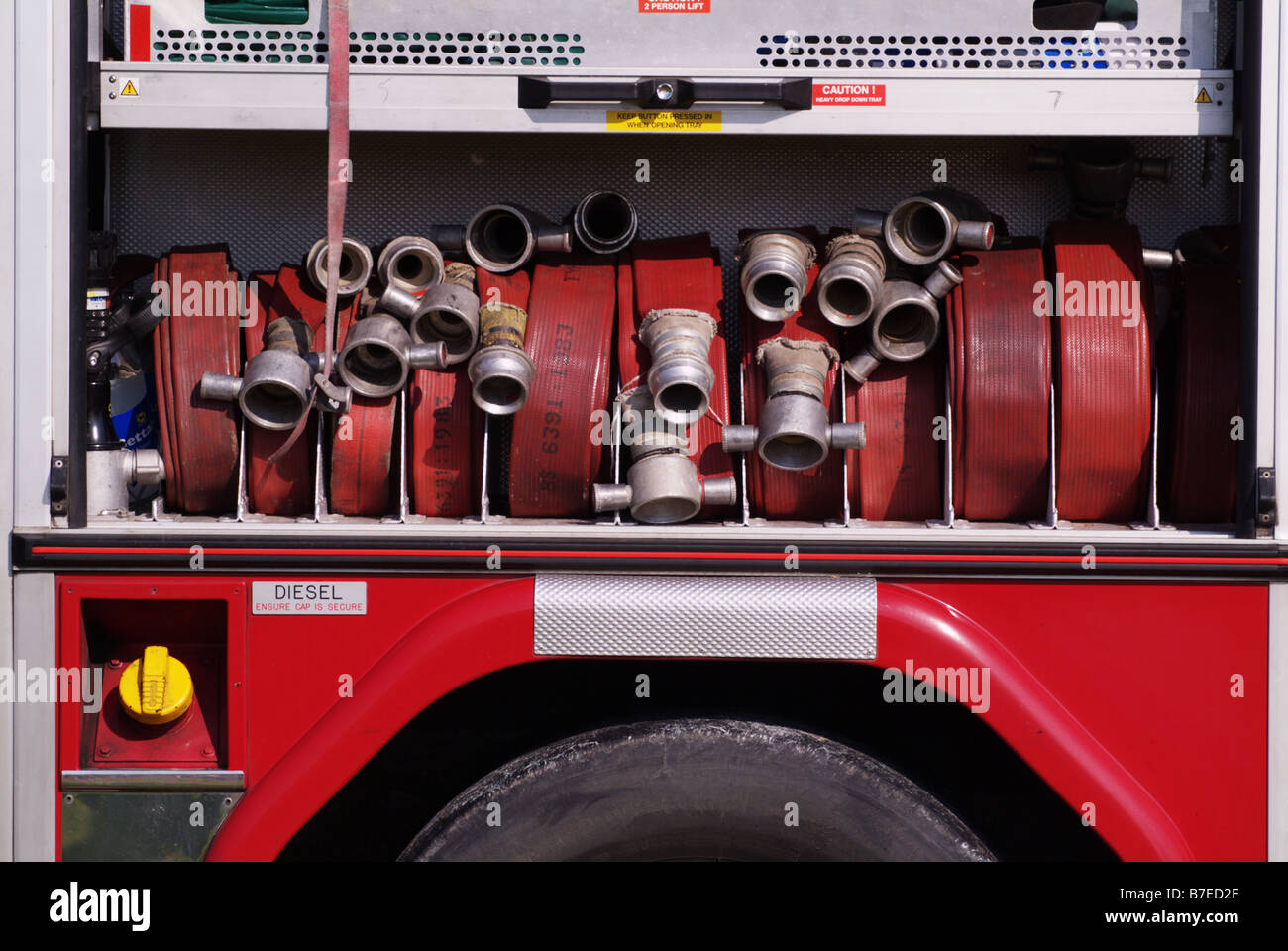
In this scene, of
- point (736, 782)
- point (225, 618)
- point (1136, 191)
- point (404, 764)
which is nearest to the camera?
point (736, 782)

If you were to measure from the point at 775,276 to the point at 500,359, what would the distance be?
598 millimetres

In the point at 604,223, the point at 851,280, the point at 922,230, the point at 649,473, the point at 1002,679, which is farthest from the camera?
the point at 604,223

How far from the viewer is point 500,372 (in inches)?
85.7

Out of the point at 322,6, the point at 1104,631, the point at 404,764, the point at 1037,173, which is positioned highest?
the point at 322,6

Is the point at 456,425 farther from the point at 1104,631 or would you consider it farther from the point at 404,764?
the point at 1104,631

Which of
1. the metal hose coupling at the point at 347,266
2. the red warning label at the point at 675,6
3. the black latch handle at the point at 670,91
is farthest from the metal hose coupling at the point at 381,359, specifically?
the red warning label at the point at 675,6

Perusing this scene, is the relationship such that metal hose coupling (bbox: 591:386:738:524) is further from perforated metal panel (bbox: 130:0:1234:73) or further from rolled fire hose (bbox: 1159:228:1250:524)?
rolled fire hose (bbox: 1159:228:1250:524)

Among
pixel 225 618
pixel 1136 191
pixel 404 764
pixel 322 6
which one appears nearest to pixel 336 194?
pixel 322 6

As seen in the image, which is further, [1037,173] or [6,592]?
[1037,173]

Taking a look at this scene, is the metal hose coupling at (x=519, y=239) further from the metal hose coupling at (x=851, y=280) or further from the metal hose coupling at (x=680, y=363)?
the metal hose coupling at (x=851, y=280)

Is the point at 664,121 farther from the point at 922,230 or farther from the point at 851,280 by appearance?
the point at 922,230

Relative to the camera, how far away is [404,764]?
247 cm

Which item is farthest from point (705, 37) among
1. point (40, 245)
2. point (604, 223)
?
point (40, 245)

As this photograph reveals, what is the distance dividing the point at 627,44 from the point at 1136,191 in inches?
51.5
